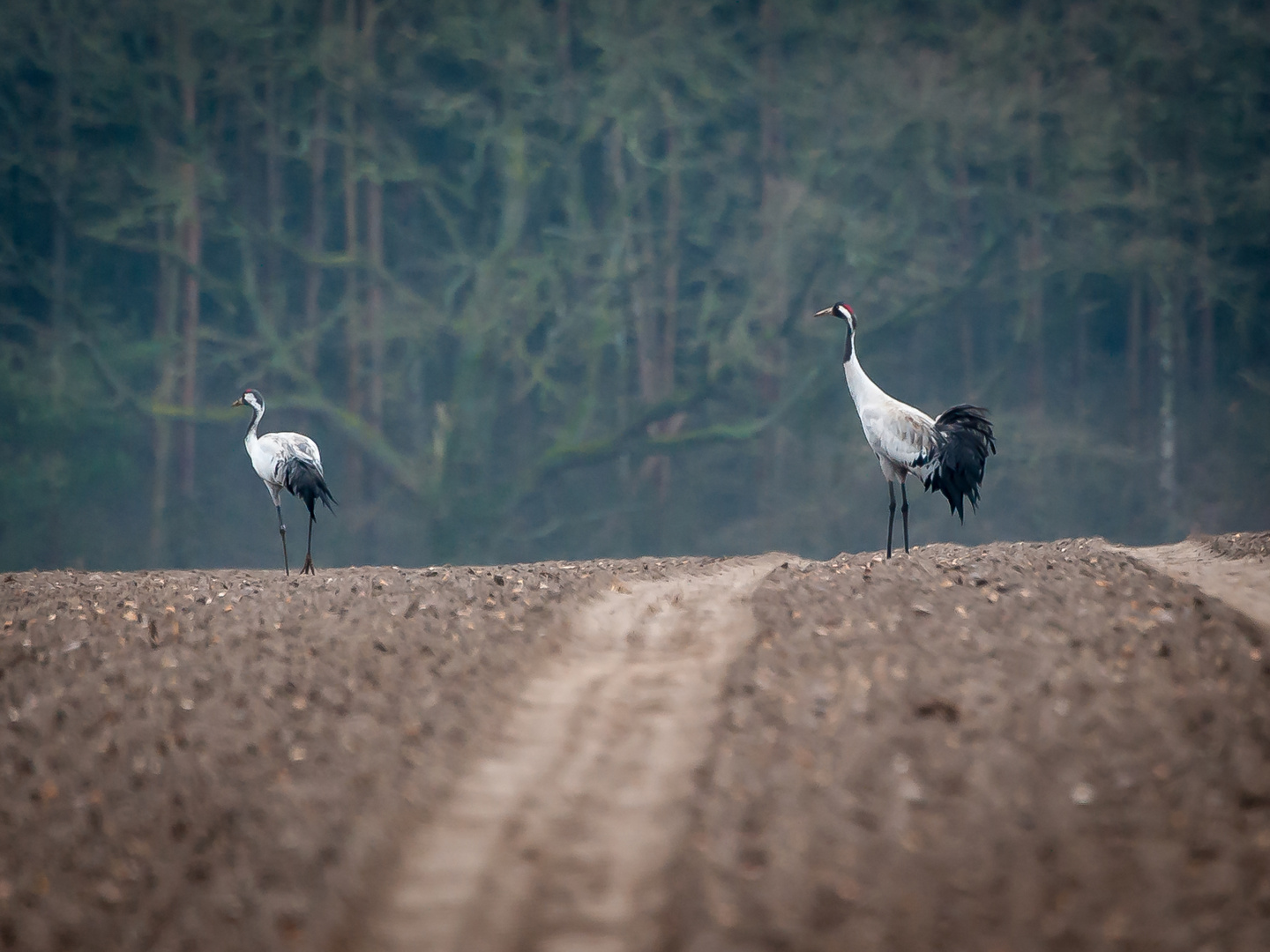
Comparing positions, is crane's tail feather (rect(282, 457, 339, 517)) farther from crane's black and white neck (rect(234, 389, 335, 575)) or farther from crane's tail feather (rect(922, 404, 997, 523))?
crane's tail feather (rect(922, 404, 997, 523))

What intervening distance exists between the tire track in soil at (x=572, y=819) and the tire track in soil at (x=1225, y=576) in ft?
10.1

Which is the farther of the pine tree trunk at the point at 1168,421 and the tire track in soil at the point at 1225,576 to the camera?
the pine tree trunk at the point at 1168,421

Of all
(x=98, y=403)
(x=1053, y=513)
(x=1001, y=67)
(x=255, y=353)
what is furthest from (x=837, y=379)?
(x=98, y=403)

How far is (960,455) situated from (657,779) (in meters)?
5.17

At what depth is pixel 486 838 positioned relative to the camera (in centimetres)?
353

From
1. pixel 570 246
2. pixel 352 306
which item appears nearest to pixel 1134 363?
pixel 570 246

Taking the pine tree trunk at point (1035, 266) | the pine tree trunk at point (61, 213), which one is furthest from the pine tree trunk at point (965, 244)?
the pine tree trunk at point (61, 213)

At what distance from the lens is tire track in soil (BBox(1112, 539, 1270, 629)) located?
587cm

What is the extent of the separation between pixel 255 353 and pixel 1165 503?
1437 cm

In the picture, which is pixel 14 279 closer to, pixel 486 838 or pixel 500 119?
pixel 500 119

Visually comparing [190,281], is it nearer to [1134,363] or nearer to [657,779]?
[657,779]

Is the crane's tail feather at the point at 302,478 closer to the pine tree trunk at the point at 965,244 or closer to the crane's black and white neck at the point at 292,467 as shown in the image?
the crane's black and white neck at the point at 292,467

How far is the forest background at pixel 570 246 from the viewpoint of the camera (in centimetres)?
1441

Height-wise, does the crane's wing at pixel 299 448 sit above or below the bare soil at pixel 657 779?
above
